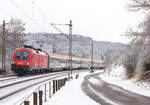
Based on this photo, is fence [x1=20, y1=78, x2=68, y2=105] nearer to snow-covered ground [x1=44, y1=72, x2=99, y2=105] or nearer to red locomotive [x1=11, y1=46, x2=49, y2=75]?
snow-covered ground [x1=44, y1=72, x2=99, y2=105]

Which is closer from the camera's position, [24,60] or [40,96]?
[40,96]

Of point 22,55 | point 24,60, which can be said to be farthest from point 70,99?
point 22,55

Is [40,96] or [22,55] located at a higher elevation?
[22,55]

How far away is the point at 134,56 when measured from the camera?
110ft

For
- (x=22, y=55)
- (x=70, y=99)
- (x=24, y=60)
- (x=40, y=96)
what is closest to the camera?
(x=40, y=96)

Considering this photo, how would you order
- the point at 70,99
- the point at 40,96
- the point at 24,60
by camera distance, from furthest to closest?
the point at 24,60
the point at 70,99
the point at 40,96

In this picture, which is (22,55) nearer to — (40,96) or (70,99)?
(70,99)

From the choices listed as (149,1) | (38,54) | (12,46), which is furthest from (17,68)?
(12,46)

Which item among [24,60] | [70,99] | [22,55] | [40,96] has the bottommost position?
[70,99]

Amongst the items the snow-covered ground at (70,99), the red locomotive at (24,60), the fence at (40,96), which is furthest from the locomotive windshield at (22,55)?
the snow-covered ground at (70,99)

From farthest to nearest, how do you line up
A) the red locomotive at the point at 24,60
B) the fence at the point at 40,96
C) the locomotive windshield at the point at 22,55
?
the locomotive windshield at the point at 22,55, the red locomotive at the point at 24,60, the fence at the point at 40,96

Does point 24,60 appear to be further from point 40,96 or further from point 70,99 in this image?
point 40,96

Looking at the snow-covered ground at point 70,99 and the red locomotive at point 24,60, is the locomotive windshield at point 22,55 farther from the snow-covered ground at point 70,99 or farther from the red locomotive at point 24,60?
the snow-covered ground at point 70,99

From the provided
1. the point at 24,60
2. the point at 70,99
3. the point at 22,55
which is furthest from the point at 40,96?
the point at 22,55
